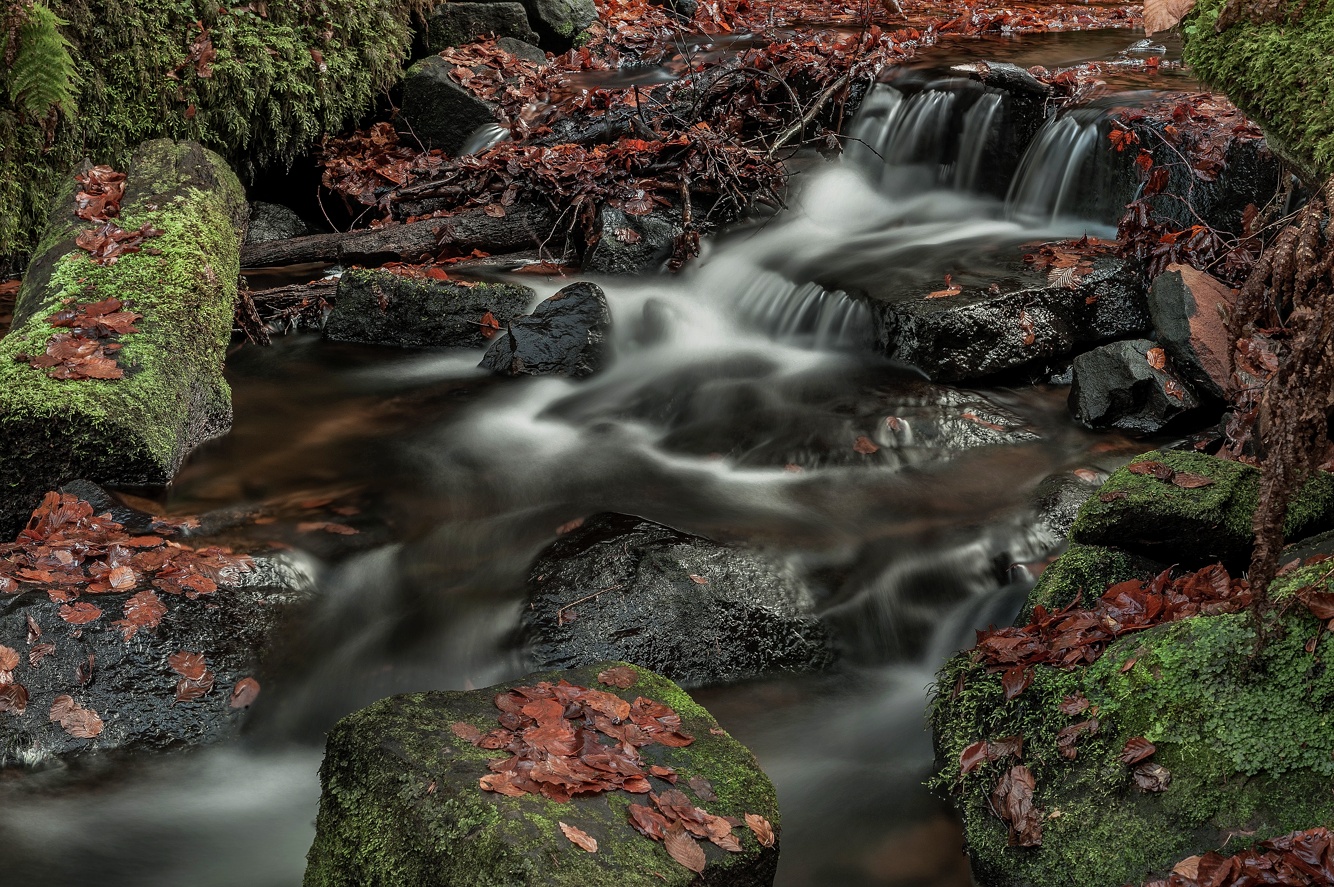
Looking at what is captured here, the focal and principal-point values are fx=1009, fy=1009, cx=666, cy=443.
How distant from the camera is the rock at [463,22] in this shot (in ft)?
38.5

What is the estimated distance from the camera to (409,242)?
8.68 metres

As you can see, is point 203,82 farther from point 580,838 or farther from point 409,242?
point 580,838

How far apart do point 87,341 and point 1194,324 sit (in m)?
6.39

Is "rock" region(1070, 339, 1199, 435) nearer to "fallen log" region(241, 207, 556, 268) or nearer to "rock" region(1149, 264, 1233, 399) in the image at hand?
"rock" region(1149, 264, 1233, 399)

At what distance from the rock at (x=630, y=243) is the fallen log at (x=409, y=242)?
67 centimetres

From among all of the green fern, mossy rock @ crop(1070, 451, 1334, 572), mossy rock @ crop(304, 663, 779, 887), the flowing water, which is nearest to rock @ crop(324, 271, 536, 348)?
the flowing water

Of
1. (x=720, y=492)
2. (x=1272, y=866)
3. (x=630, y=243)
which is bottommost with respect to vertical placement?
(x=720, y=492)

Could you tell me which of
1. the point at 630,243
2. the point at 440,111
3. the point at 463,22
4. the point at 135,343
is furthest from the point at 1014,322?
the point at 463,22

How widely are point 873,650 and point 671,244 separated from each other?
4818mm

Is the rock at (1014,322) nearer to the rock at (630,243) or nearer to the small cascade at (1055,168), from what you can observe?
the small cascade at (1055,168)

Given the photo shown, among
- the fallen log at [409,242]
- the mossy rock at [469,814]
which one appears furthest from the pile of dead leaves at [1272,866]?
the fallen log at [409,242]

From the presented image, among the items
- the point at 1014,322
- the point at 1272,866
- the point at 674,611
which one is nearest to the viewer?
the point at 1272,866

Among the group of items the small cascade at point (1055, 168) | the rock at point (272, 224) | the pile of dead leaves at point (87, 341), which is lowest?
the rock at point (272, 224)

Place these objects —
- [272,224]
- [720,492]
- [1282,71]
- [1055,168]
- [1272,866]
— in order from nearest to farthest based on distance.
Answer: [1272,866] → [1282,71] → [720,492] → [1055,168] → [272,224]
